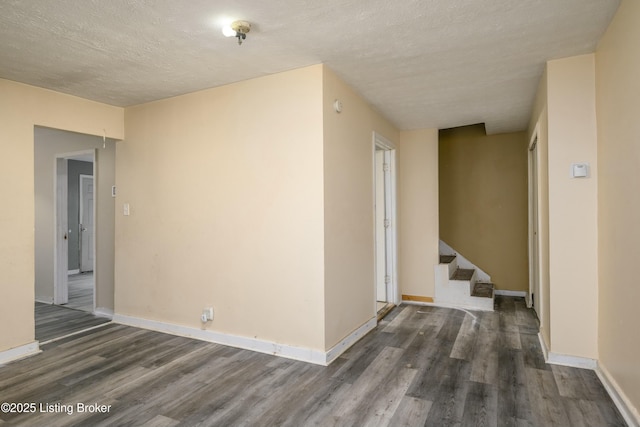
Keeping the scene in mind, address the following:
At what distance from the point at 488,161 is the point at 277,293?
3.95 meters

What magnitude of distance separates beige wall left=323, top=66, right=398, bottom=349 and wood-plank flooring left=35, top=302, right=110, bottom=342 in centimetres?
277

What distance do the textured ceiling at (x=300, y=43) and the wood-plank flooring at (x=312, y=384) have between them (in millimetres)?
2348

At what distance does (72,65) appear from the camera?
9.33 feet

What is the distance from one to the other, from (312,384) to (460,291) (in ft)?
9.17

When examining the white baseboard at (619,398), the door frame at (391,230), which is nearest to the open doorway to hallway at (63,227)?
the door frame at (391,230)

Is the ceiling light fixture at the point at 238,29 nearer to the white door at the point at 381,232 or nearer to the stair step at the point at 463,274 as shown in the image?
the white door at the point at 381,232

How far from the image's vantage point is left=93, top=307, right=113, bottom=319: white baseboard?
419 centimetres

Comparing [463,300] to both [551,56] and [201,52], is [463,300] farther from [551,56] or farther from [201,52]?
[201,52]

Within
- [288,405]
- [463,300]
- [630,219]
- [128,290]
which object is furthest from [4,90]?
[463,300]

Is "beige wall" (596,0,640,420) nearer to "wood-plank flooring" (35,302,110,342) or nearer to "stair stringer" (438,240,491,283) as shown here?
"stair stringer" (438,240,491,283)

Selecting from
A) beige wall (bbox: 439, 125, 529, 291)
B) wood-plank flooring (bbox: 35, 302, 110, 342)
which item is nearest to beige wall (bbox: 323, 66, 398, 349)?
beige wall (bbox: 439, 125, 529, 291)

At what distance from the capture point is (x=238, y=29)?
224cm

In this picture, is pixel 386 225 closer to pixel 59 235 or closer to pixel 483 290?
pixel 483 290

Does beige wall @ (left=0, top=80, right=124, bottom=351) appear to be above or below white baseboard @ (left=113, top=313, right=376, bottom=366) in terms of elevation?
above
